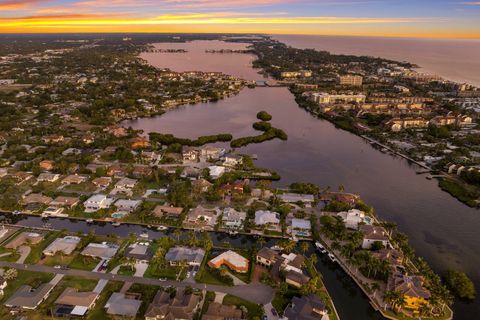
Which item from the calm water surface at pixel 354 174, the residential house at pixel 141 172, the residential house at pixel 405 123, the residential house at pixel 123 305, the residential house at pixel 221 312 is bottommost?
the calm water surface at pixel 354 174

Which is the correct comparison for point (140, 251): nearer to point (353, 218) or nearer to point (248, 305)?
point (248, 305)

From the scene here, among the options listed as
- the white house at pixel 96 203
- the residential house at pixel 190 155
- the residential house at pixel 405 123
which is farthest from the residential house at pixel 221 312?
the residential house at pixel 405 123

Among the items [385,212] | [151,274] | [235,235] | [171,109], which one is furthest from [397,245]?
[171,109]

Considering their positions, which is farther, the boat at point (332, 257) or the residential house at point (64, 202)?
the residential house at point (64, 202)

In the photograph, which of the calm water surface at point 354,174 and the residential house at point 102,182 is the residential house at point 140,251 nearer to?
the residential house at point 102,182

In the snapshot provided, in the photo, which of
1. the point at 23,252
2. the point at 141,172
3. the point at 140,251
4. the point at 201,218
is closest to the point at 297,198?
the point at 201,218

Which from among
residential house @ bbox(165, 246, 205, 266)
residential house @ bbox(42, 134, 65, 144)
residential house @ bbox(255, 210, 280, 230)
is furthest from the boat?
residential house @ bbox(42, 134, 65, 144)
